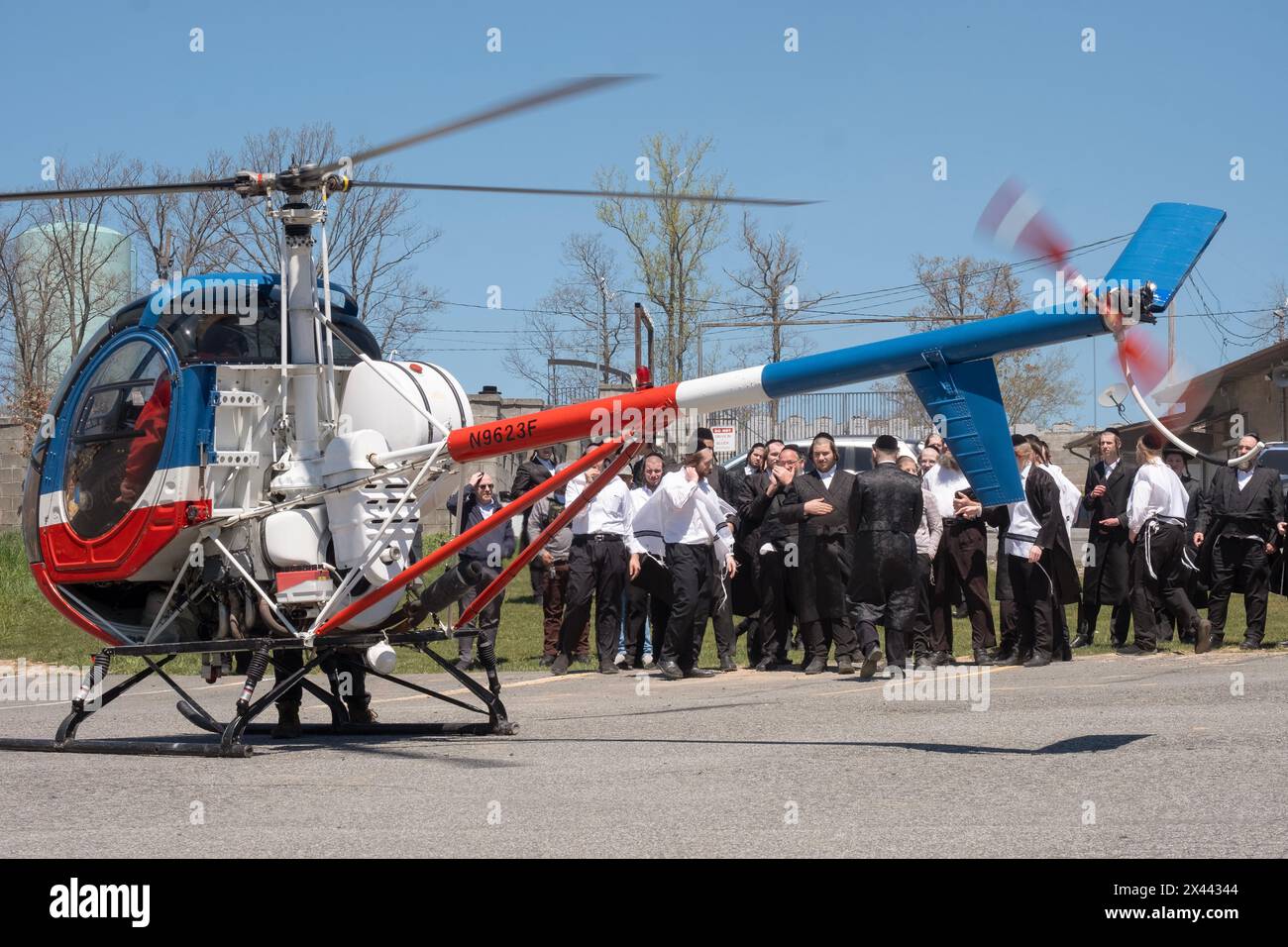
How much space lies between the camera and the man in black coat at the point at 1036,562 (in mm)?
14797

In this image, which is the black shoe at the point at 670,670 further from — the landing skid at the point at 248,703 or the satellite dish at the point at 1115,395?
the satellite dish at the point at 1115,395

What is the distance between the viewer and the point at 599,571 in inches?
643

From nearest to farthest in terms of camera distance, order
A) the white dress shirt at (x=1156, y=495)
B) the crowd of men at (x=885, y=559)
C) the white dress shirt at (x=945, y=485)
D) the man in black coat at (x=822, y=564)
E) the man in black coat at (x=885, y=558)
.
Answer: the man in black coat at (x=885, y=558) → the crowd of men at (x=885, y=559) → the man in black coat at (x=822, y=564) → the white dress shirt at (x=1156, y=495) → the white dress shirt at (x=945, y=485)

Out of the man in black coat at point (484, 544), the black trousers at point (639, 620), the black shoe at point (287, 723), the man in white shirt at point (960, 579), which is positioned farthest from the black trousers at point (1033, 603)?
the black shoe at point (287, 723)

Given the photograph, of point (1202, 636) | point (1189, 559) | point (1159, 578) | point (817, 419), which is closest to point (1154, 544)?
point (1159, 578)

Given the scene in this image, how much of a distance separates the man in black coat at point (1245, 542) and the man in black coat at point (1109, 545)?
892mm

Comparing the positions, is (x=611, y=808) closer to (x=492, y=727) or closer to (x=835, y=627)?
(x=492, y=727)

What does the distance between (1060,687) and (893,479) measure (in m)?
2.48

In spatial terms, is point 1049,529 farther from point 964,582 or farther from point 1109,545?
point 1109,545

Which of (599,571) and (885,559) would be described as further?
(599,571)

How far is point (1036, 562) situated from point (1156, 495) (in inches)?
81.8

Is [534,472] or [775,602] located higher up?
[534,472]

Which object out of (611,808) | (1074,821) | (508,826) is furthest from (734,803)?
(1074,821)
